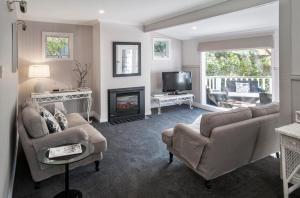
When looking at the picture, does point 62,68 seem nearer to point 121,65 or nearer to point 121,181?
point 121,65

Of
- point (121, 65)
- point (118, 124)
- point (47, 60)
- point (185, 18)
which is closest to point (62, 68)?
point (47, 60)

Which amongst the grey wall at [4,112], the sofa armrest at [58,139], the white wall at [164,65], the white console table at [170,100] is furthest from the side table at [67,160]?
the white wall at [164,65]

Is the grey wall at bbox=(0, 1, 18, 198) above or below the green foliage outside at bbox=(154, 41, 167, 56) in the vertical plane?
below

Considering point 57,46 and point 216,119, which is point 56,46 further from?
point 216,119

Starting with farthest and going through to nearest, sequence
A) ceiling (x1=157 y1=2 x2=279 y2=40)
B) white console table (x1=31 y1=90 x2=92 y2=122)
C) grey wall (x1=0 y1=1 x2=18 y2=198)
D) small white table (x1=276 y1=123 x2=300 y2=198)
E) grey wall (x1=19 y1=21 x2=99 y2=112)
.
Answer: grey wall (x1=19 y1=21 x2=99 y2=112), white console table (x1=31 y1=90 x2=92 y2=122), ceiling (x1=157 y1=2 x2=279 y2=40), small white table (x1=276 y1=123 x2=300 y2=198), grey wall (x1=0 y1=1 x2=18 y2=198)

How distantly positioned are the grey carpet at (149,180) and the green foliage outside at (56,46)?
106 inches

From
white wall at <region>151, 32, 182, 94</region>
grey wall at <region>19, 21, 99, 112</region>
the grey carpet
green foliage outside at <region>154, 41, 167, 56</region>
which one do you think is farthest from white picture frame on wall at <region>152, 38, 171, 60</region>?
the grey carpet

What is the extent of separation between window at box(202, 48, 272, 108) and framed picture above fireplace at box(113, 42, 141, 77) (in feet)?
7.23

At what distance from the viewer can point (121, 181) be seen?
273 centimetres

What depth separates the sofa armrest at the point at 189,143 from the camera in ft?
8.22

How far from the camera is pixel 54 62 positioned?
5281 mm

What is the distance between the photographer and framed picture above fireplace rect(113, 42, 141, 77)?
550cm

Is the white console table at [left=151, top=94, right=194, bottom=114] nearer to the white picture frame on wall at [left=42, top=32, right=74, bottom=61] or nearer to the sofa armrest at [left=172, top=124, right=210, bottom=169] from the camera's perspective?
the white picture frame on wall at [left=42, top=32, right=74, bottom=61]

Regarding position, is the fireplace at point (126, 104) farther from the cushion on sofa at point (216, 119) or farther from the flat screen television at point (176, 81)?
the cushion on sofa at point (216, 119)
